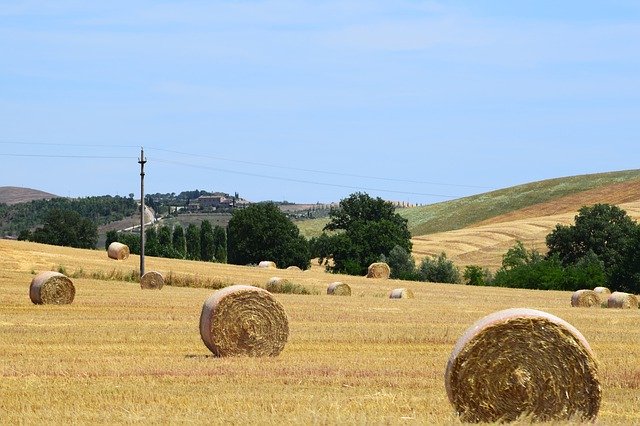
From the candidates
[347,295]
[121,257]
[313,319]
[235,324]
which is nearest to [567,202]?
[121,257]

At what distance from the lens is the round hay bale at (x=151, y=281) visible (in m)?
38.3

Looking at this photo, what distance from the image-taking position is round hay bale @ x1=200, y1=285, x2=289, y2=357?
1897 centimetres

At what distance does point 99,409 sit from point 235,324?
22.9 ft

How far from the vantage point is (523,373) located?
11984 millimetres

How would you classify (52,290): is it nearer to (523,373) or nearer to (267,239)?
(523,373)

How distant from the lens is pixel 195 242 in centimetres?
10356

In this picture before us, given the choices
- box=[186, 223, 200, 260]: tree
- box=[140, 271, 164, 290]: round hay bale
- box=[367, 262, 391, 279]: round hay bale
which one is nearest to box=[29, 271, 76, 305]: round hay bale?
box=[140, 271, 164, 290]: round hay bale

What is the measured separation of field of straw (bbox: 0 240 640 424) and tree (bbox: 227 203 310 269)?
43929mm

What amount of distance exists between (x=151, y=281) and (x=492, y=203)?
278 ft

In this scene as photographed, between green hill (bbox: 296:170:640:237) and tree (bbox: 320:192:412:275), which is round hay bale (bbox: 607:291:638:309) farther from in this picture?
green hill (bbox: 296:170:640:237)

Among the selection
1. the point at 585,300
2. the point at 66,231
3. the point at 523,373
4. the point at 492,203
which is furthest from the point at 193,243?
the point at 523,373

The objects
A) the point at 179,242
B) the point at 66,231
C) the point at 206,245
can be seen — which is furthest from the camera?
the point at 206,245

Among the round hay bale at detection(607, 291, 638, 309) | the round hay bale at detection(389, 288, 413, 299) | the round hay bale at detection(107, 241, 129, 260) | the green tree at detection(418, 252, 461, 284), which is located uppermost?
the round hay bale at detection(107, 241, 129, 260)

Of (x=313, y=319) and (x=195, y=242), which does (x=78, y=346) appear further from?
(x=195, y=242)
